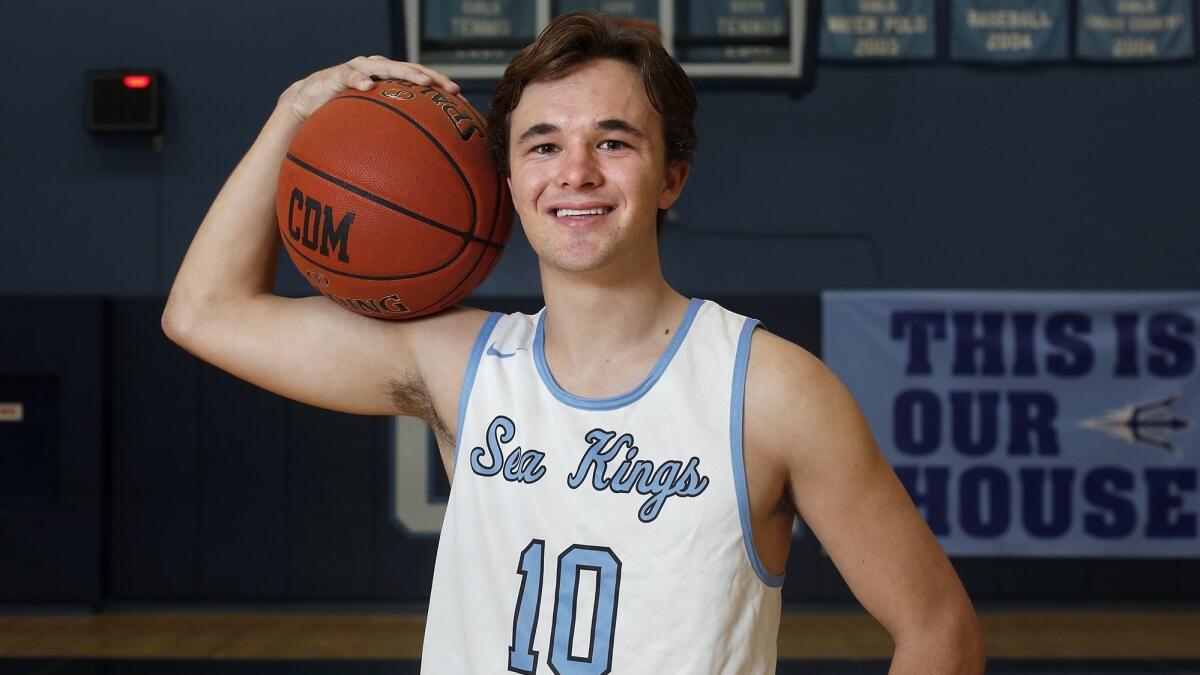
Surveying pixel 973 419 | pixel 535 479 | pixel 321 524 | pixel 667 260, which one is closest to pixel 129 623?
pixel 321 524

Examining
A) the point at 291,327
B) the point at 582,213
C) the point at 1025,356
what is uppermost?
the point at 582,213

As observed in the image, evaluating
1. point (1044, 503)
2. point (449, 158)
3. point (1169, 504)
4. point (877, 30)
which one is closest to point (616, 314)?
point (449, 158)

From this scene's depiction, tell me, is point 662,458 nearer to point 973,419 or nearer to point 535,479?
point 535,479

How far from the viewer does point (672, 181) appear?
61.1 inches

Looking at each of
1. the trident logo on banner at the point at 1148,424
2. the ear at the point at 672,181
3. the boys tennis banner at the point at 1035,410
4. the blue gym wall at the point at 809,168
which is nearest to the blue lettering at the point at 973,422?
the boys tennis banner at the point at 1035,410

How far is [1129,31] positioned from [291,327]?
194 inches

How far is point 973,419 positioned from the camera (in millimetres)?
4918

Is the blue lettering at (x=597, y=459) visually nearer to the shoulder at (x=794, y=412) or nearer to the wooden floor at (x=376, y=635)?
the shoulder at (x=794, y=412)

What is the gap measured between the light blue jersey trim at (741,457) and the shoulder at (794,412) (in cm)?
1

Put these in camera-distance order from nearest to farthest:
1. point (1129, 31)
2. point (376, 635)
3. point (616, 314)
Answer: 1. point (616, 314)
2. point (376, 635)
3. point (1129, 31)

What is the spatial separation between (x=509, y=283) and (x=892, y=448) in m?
1.87

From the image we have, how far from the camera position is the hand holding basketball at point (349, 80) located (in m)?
1.63

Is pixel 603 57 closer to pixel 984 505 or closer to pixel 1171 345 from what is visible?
pixel 984 505

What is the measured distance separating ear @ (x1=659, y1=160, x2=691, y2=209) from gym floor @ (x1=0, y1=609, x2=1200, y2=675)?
8.97ft
